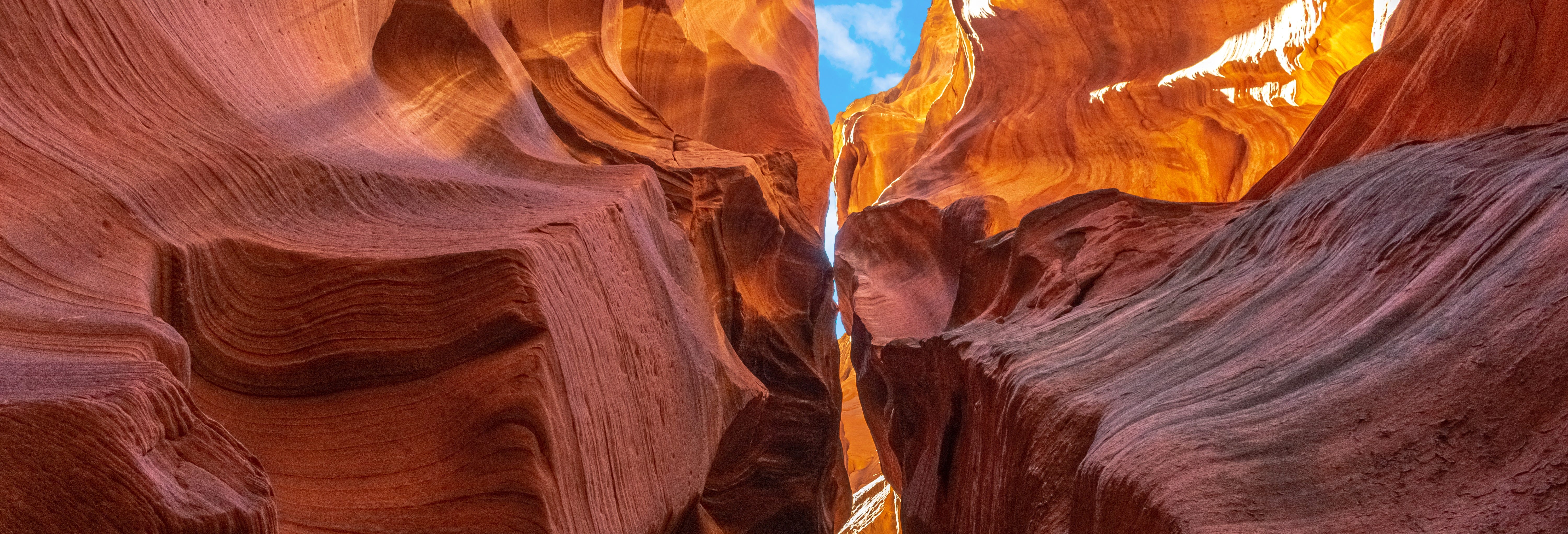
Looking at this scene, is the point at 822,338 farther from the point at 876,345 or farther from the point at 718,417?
the point at 718,417

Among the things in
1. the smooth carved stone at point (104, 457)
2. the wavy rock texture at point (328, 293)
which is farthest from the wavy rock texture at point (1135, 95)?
the smooth carved stone at point (104, 457)

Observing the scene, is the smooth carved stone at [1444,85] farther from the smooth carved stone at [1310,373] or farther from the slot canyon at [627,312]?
the smooth carved stone at [1310,373]

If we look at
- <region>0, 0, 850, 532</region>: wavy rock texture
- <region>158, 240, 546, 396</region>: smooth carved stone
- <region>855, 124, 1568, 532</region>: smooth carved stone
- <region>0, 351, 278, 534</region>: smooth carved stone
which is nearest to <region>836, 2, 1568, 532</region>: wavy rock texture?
<region>855, 124, 1568, 532</region>: smooth carved stone

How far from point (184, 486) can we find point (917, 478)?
5551 millimetres

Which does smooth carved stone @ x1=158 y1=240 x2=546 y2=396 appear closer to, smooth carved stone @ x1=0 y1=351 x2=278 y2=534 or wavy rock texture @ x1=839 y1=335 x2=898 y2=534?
smooth carved stone @ x1=0 y1=351 x2=278 y2=534

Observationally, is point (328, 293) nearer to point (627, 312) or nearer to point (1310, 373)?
point (627, 312)

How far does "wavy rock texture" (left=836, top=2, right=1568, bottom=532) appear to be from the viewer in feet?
9.25

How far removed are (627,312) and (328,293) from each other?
5.47ft

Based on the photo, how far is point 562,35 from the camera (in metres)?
9.19

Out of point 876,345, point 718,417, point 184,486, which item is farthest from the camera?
point 876,345

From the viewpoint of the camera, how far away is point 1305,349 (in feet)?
12.2

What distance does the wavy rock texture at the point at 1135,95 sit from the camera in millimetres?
10711

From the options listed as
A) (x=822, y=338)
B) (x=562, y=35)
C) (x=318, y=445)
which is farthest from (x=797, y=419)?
(x=318, y=445)

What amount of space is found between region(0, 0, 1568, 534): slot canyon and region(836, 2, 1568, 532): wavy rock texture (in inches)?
0.7
